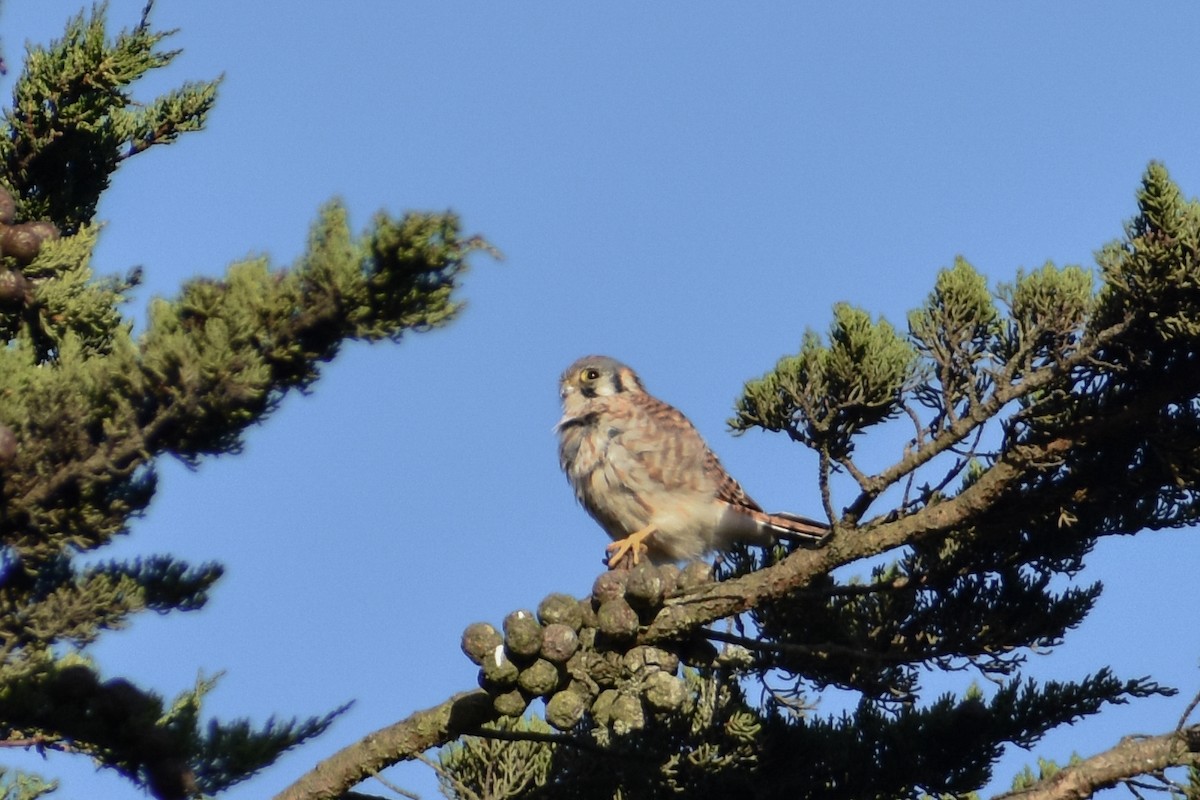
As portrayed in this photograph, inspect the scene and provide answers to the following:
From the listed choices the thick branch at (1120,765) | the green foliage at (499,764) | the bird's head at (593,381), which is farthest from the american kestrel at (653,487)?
the thick branch at (1120,765)

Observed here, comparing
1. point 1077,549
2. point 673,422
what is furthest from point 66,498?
point 673,422

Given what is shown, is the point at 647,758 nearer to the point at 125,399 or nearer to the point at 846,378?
the point at 846,378

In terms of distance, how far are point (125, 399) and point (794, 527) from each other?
7.49 ft

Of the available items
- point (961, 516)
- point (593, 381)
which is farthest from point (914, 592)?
point (593, 381)

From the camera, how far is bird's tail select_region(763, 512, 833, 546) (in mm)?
4008

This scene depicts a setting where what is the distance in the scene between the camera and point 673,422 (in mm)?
4715

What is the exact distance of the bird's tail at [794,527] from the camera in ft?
13.1

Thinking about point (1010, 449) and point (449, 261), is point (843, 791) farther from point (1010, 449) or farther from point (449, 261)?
point (449, 261)

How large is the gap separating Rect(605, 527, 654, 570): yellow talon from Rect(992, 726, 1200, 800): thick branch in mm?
1535

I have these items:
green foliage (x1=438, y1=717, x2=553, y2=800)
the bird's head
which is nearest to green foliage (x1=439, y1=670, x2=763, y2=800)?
green foliage (x1=438, y1=717, x2=553, y2=800)

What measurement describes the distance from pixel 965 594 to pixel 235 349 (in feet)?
6.45

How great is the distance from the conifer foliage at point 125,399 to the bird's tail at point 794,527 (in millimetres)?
1741

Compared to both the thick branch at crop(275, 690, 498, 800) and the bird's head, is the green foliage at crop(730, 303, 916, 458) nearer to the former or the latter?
the thick branch at crop(275, 690, 498, 800)

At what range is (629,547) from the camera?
4266 mm
